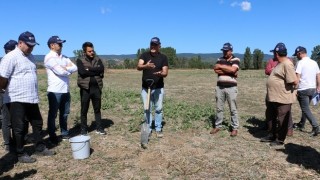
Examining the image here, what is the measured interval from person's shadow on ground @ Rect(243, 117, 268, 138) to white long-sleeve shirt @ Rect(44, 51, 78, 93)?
4.35 metres

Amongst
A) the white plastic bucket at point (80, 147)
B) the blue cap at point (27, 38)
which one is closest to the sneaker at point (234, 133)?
the white plastic bucket at point (80, 147)

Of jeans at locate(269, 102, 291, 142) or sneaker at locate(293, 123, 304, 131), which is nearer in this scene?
jeans at locate(269, 102, 291, 142)

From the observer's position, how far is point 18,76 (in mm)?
5926

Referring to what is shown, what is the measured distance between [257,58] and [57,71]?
64708 mm

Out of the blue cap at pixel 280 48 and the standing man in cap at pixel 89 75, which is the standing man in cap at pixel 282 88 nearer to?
the blue cap at pixel 280 48

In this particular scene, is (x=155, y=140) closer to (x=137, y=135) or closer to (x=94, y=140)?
(x=137, y=135)

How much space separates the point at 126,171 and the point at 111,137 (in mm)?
2200

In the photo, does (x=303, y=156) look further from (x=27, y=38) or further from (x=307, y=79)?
(x=27, y=38)

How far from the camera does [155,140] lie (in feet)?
25.1

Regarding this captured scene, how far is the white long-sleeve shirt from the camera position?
703 cm

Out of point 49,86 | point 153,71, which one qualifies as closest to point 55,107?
point 49,86

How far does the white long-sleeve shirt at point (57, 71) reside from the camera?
7027mm

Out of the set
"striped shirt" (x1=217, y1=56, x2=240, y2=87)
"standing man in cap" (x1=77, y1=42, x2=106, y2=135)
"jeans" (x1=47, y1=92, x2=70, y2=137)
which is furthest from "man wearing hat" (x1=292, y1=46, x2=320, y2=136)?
"jeans" (x1=47, y1=92, x2=70, y2=137)

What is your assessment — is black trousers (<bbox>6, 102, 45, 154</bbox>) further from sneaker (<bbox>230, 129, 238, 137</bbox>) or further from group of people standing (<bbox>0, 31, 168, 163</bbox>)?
sneaker (<bbox>230, 129, 238, 137</bbox>)
